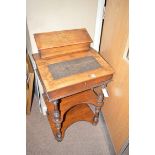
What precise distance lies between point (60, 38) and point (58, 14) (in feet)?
0.56

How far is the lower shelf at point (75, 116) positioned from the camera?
156 centimetres

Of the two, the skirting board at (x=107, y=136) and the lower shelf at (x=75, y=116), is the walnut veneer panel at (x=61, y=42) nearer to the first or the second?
the lower shelf at (x=75, y=116)

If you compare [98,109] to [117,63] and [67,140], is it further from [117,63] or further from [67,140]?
[117,63]

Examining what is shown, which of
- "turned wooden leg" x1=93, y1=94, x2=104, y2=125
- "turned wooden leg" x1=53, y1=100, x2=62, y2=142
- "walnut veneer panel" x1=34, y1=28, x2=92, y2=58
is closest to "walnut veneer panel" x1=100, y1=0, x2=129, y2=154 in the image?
"turned wooden leg" x1=93, y1=94, x2=104, y2=125

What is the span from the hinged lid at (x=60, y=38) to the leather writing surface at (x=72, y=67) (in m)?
0.13

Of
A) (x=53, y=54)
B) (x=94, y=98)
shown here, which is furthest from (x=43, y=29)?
(x=94, y=98)

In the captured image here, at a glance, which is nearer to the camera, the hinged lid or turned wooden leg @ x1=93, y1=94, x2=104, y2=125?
the hinged lid

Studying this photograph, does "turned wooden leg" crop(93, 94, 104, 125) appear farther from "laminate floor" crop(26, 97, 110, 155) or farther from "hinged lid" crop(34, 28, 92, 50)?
"hinged lid" crop(34, 28, 92, 50)

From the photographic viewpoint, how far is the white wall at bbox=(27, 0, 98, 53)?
1.05 m

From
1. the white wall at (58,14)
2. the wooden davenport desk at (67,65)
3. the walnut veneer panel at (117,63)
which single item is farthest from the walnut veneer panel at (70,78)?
the white wall at (58,14)

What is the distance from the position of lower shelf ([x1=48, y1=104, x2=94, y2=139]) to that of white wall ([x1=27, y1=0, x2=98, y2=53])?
743 millimetres

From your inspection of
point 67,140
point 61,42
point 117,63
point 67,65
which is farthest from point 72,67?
point 67,140
